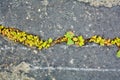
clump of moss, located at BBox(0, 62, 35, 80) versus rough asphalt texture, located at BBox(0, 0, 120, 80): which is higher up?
rough asphalt texture, located at BBox(0, 0, 120, 80)

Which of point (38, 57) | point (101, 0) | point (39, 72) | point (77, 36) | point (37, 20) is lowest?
point (39, 72)

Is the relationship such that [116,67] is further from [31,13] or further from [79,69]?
[31,13]

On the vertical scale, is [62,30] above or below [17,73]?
above

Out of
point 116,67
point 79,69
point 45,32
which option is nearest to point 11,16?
point 45,32

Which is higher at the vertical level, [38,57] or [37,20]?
[37,20]

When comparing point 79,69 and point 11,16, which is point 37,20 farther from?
point 79,69

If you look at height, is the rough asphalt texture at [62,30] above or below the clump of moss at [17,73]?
above

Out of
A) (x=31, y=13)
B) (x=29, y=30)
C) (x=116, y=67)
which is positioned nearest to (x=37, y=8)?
(x=31, y=13)
